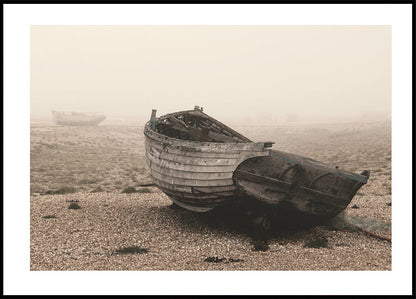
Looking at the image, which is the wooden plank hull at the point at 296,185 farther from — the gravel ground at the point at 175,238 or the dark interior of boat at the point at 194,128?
the dark interior of boat at the point at 194,128

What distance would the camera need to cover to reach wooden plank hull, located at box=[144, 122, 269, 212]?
10594mm

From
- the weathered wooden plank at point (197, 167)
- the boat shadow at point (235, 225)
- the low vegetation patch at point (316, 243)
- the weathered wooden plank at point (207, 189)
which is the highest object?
the weathered wooden plank at point (197, 167)

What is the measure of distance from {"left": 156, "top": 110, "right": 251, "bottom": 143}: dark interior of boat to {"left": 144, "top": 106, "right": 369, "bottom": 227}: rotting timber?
131 inches

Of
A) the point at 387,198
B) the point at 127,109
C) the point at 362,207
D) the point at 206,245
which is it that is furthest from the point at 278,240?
the point at 127,109

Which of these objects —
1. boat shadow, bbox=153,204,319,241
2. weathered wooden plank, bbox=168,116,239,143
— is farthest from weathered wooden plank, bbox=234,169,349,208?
weathered wooden plank, bbox=168,116,239,143

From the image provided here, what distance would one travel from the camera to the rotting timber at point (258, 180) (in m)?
10.7

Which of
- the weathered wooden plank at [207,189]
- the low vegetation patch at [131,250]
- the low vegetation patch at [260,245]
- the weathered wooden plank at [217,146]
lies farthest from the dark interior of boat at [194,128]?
the low vegetation patch at [131,250]

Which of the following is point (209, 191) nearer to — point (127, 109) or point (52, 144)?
point (52, 144)

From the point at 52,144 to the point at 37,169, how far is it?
54.1ft

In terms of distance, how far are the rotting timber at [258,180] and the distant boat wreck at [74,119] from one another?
2554 inches

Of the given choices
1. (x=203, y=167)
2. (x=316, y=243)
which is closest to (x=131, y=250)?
(x=203, y=167)

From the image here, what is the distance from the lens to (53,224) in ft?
41.2

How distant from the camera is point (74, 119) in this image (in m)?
72.2

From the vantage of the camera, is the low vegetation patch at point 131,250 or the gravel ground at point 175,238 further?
the low vegetation patch at point 131,250
